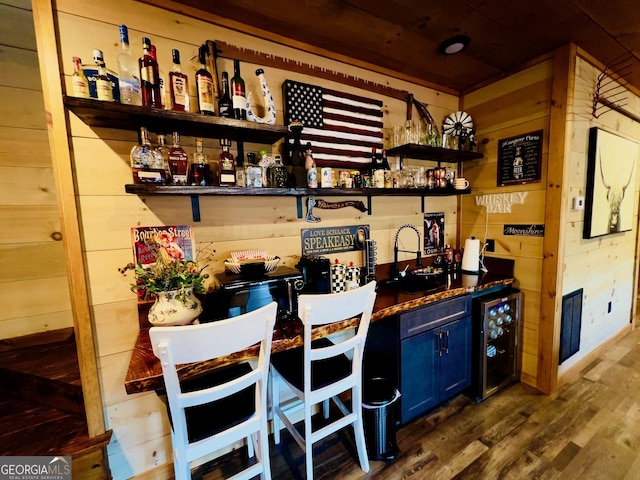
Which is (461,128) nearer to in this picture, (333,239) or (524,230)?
(524,230)

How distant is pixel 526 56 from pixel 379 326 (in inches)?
89.8

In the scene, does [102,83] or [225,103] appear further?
[225,103]

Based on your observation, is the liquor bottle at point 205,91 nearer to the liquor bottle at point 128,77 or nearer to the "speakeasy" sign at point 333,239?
the liquor bottle at point 128,77

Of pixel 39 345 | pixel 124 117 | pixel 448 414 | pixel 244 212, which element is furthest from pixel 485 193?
pixel 39 345

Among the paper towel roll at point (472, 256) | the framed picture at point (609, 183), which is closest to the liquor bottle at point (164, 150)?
the paper towel roll at point (472, 256)

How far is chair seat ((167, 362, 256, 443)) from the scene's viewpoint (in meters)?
1.14

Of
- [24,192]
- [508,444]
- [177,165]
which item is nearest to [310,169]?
[177,165]

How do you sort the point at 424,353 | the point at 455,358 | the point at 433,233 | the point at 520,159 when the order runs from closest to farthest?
the point at 424,353 → the point at 455,358 → the point at 520,159 → the point at 433,233

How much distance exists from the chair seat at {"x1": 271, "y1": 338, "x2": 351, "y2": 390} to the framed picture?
2277mm

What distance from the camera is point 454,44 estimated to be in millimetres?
1816

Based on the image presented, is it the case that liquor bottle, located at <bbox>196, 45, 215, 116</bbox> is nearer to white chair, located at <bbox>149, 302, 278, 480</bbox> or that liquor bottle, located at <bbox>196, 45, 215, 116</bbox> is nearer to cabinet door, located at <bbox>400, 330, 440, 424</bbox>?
white chair, located at <bbox>149, 302, 278, 480</bbox>

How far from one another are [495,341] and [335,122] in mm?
2157

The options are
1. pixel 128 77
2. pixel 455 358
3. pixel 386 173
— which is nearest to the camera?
pixel 128 77

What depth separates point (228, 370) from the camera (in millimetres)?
1470
